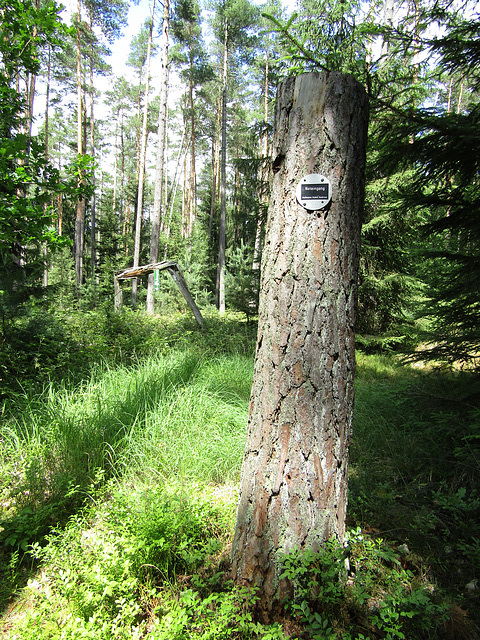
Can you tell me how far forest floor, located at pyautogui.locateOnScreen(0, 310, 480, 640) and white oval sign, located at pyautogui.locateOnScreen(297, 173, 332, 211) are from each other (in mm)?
1703

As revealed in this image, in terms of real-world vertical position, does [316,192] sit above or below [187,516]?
above

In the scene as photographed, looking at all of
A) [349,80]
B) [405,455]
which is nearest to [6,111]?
[349,80]

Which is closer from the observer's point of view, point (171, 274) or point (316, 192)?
point (316, 192)

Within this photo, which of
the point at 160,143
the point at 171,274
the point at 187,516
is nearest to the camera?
the point at 187,516

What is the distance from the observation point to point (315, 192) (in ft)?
5.41

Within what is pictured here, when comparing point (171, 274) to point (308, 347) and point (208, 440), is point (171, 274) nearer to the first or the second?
point (208, 440)

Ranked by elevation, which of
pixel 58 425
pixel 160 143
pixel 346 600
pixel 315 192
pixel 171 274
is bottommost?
pixel 346 600

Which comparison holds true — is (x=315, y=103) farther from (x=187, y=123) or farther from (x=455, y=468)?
(x=187, y=123)

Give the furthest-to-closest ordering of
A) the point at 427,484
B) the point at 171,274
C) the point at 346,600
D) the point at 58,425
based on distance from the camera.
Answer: the point at 171,274 → the point at 58,425 → the point at 427,484 → the point at 346,600

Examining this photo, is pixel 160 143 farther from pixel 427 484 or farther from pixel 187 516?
pixel 427 484

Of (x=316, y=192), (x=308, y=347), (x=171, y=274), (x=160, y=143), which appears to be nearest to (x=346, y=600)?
(x=308, y=347)

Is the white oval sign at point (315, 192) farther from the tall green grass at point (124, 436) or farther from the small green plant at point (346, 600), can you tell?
the tall green grass at point (124, 436)

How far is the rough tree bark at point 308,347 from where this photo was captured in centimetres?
164

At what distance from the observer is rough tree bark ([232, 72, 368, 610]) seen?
1.64 metres
